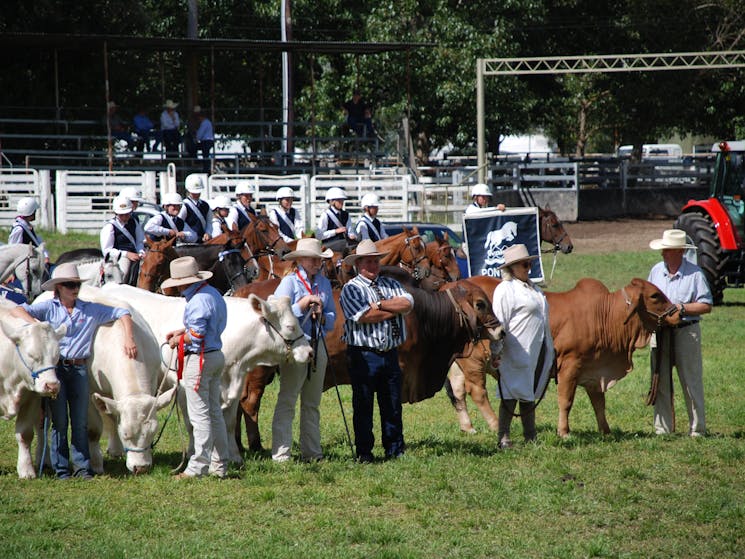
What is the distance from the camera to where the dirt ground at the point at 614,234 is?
31469 mm

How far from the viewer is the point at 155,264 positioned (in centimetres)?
1471

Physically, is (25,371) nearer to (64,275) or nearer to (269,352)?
(64,275)

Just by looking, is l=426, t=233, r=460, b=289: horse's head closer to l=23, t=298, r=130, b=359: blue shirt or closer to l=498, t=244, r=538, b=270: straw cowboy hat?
l=498, t=244, r=538, b=270: straw cowboy hat

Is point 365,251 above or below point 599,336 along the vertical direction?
above

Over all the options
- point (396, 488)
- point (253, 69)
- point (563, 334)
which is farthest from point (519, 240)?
point (253, 69)

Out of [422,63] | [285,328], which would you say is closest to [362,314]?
[285,328]

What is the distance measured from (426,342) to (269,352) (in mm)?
1831

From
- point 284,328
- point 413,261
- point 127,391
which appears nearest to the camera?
point 127,391

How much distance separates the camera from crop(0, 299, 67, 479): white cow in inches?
351

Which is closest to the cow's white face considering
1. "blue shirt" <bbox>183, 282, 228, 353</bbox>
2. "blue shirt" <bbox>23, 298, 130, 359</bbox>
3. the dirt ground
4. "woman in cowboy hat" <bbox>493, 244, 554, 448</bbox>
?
"blue shirt" <bbox>183, 282, 228, 353</bbox>

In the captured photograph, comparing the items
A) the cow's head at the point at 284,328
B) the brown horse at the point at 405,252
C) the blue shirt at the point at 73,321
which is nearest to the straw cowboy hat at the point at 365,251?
the cow's head at the point at 284,328

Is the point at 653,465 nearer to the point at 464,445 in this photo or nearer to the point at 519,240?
the point at 464,445

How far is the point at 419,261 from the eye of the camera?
52.0ft

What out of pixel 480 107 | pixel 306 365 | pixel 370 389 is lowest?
pixel 370 389
